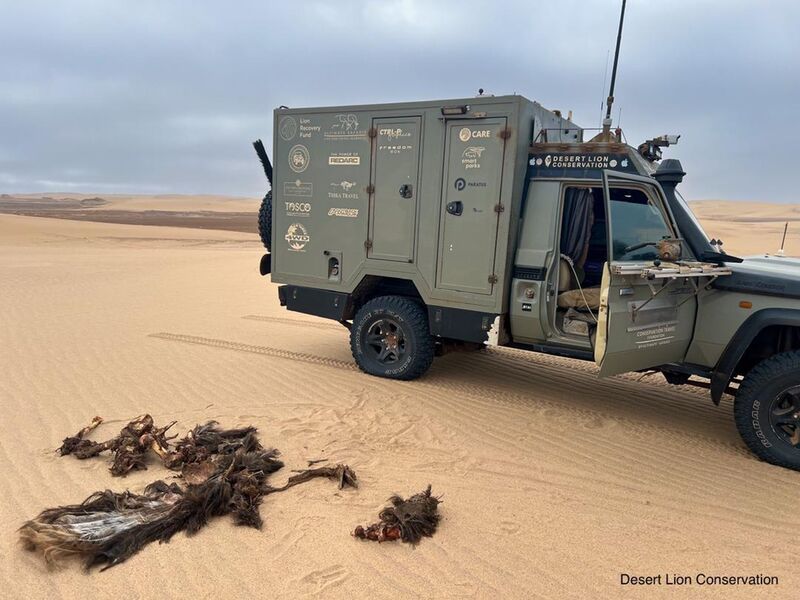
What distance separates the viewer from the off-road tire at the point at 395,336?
6.53 m

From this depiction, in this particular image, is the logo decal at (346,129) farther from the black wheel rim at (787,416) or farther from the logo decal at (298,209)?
the black wheel rim at (787,416)

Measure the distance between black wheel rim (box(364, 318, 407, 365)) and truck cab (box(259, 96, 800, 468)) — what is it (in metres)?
0.02

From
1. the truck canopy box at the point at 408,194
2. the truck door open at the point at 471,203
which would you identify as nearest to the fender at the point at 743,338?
the truck canopy box at the point at 408,194

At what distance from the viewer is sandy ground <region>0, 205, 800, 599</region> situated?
3.24 metres

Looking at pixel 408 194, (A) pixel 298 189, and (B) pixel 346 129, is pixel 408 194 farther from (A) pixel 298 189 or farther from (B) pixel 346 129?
(A) pixel 298 189

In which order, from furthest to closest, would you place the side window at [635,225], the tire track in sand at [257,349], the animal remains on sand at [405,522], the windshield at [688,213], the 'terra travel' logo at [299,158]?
1. the tire track in sand at [257,349]
2. the 'terra travel' logo at [299,158]
3. the windshield at [688,213]
4. the side window at [635,225]
5. the animal remains on sand at [405,522]

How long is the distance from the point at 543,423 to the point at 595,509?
62.4 inches

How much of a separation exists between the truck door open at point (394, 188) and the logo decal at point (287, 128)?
3.79 ft

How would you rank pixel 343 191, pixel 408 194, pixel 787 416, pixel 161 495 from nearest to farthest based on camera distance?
pixel 161 495, pixel 787 416, pixel 408 194, pixel 343 191

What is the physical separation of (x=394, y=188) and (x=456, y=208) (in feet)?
2.59

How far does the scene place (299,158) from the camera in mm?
7082

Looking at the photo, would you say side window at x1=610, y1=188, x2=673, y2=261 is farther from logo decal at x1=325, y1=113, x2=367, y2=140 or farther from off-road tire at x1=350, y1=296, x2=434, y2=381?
logo decal at x1=325, y1=113, x2=367, y2=140

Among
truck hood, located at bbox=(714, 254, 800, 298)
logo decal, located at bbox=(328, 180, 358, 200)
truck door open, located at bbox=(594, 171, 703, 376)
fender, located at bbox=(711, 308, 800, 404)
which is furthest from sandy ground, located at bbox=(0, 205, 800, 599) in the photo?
logo decal, located at bbox=(328, 180, 358, 200)

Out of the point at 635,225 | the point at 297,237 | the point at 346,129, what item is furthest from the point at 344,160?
the point at 635,225
